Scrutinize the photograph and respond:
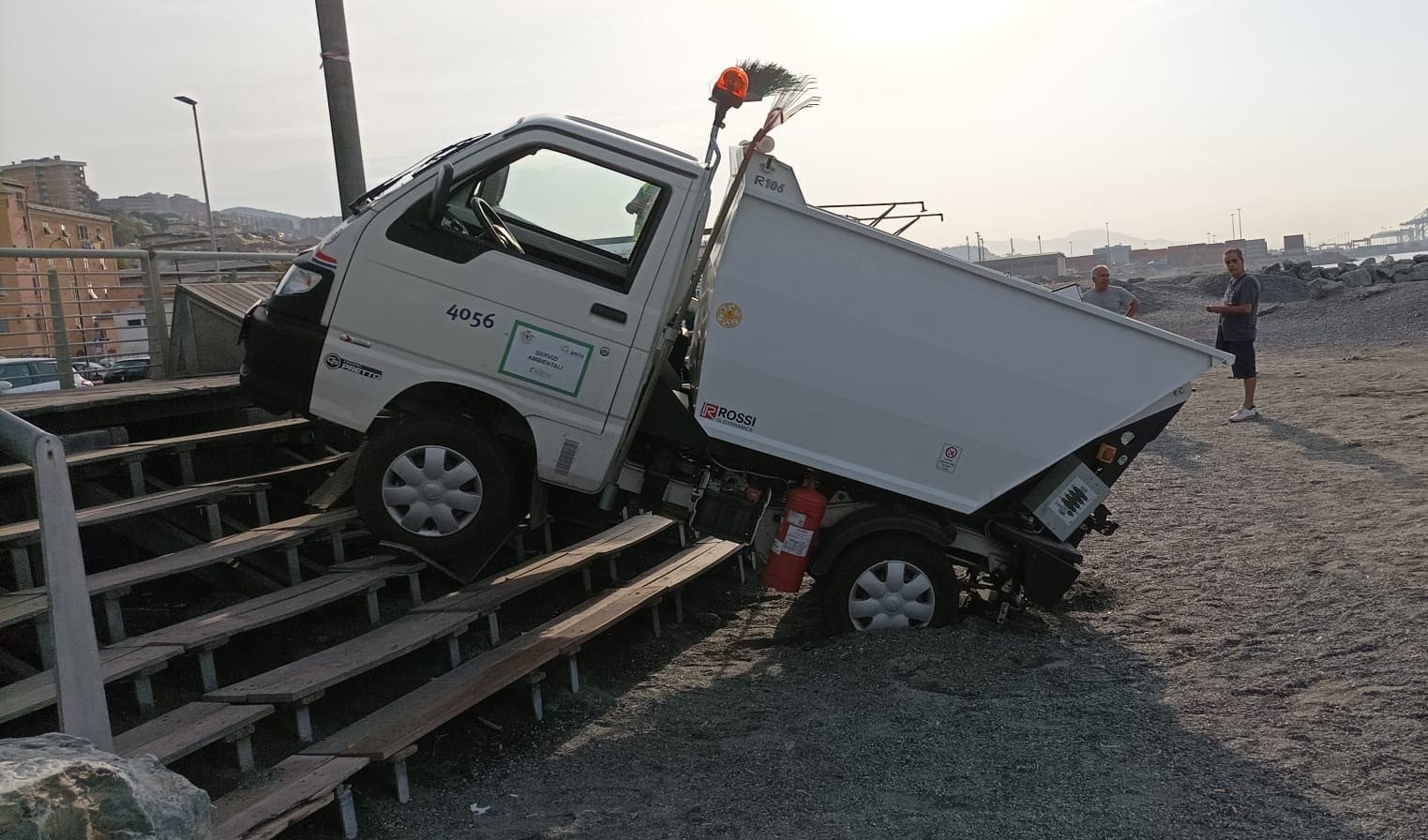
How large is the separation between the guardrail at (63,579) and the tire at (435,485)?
10.1ft

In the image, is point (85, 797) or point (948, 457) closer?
point (85, 797)

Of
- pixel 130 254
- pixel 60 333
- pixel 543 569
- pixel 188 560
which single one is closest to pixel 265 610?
pixel 188 560

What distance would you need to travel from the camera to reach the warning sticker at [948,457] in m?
6.19

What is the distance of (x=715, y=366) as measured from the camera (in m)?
6.01

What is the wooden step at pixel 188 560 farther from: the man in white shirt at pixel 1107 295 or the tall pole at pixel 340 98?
the man in white shirt at pixel 1107 295

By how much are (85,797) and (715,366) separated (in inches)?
151

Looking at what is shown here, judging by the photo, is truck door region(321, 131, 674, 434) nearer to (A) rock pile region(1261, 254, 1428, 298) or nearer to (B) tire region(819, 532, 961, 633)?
(B) tire region(819, 532, 961, 633)

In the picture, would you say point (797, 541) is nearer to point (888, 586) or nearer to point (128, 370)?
point (888, 586)

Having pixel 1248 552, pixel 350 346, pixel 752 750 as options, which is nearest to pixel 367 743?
pixel 752 750

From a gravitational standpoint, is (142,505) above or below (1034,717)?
above

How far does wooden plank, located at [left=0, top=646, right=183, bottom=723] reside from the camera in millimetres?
4016

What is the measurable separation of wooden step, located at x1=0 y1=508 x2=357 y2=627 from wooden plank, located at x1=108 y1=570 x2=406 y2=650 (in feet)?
0.83

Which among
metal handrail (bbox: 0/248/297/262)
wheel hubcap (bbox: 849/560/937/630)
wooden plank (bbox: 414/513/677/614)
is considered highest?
metal handrail (bbox: 0/248/297/262)

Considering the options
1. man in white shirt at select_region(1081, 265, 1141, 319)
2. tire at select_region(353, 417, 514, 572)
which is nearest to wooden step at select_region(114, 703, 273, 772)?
tire at select_region(353, 417, 514, 572)
